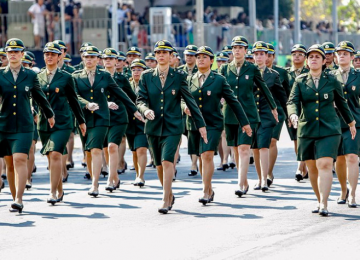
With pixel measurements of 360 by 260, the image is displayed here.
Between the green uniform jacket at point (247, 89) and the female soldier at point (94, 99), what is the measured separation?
5.03 feet

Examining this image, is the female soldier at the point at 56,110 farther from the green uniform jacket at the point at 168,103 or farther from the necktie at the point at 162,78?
the necktie at the point at 162,78

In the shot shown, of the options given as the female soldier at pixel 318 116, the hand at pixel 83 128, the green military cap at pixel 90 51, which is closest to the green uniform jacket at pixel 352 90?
the female soldier at pixel 318 116

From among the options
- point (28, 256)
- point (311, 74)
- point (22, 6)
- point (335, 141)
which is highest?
point (22, 6)

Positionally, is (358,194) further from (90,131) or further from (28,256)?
(28,256)

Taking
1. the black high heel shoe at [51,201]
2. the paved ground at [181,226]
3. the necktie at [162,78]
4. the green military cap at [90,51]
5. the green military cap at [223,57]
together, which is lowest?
the paved ground at [181,226]

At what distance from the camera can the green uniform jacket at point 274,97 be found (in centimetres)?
1523

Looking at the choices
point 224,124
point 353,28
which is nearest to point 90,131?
point 224,124

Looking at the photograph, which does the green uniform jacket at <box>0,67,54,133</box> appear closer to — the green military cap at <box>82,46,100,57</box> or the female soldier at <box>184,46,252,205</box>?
the green military cap at <box>82,46,100,57</box>

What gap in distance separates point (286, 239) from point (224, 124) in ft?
15.0

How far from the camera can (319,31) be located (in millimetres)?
42844

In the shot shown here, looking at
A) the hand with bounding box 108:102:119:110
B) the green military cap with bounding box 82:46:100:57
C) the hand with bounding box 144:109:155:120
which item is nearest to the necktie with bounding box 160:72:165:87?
the hand with bounding box 144:109:155:120

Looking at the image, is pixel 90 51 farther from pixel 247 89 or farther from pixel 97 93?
pixel 247 89

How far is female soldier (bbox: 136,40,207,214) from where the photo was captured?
494 inches

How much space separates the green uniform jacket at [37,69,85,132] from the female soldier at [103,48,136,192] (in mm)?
1416
